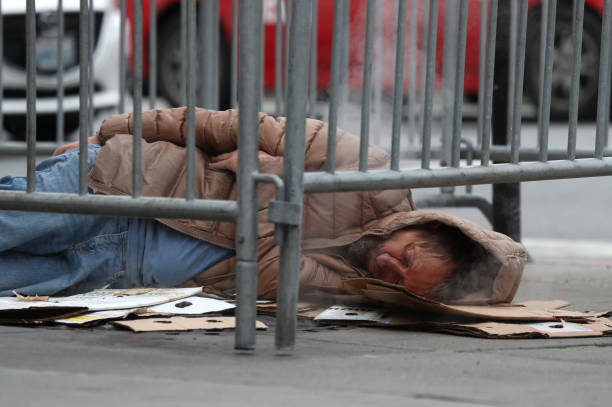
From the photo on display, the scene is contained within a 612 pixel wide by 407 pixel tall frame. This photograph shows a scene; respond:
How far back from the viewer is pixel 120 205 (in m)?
2.93

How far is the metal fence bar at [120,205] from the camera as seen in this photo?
9.30ft

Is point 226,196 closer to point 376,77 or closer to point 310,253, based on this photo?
point 310,253

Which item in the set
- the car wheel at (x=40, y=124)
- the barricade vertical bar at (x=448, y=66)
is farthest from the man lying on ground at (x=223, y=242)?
the car wheel at (x=40, y=124)

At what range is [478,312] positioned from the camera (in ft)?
11.3

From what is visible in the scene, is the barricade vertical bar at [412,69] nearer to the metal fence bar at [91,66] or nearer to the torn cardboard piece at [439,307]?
the metal fence bar at [91,66]

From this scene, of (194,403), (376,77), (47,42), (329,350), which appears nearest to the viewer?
(194,403)

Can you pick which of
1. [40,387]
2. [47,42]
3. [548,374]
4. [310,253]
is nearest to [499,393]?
[548,374]

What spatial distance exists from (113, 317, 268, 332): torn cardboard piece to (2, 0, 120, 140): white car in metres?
2.94

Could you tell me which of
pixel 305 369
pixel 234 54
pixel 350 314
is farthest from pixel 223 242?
pixel 234 54

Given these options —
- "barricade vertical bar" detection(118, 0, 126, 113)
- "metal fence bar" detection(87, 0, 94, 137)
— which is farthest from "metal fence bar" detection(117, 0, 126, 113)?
"metal fence bar" detection(87, 0, 94, 137)

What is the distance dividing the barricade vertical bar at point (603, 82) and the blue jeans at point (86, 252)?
122cm

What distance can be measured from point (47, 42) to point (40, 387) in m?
4.70

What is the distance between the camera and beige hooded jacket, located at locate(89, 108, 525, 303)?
361cm

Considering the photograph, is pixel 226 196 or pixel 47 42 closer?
pixel 226 196
